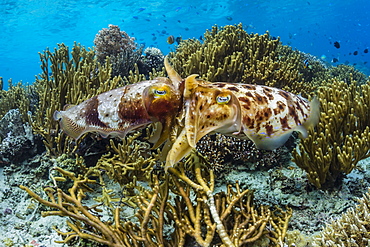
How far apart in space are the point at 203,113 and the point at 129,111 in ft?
2.37

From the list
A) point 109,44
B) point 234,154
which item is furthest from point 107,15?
point 234,154

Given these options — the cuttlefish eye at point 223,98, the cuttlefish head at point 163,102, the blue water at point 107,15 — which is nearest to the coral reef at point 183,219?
the cuttlefish head at point 163,102

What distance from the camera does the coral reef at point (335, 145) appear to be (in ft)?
10.5

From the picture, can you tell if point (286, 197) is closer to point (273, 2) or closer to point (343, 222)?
point (343, 222)

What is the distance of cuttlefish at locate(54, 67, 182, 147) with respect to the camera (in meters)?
2.09

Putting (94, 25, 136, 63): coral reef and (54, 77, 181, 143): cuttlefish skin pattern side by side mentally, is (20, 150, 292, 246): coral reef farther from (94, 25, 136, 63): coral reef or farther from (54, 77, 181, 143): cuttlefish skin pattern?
(94, 25, 136, 63): coral reef

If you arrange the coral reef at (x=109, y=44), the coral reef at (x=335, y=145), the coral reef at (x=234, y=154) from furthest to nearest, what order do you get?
the coral reef at (x=109, y=44), the coral reef at (x=234, y=154), the coral reef at (x=335, y=145)

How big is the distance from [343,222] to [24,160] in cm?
599

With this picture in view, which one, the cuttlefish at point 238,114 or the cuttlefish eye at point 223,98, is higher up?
the cuttlefish eye at point 223,98

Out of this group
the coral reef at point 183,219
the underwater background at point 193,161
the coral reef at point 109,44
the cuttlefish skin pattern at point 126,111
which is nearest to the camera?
the cuttlefish skin pattern at point 126,111

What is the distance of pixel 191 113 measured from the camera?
6.66ft

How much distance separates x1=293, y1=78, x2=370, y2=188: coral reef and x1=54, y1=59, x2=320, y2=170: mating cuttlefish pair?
1.11 m

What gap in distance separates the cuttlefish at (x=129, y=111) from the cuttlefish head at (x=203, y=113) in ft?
0.53

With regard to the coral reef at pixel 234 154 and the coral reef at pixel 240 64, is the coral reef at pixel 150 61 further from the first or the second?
the coral reef at pixel 234 154
